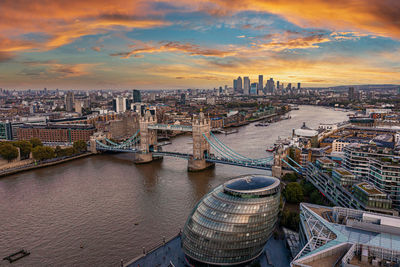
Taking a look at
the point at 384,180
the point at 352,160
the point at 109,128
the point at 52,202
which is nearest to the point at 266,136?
the point at 109,128

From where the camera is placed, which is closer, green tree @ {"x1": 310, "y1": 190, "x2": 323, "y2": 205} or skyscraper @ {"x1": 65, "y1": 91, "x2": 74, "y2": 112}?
green tree @ {"x1": 310, "y1": 190, "x2": 323, "y2": 205}

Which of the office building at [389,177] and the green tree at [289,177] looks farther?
the green tree at [289,177]

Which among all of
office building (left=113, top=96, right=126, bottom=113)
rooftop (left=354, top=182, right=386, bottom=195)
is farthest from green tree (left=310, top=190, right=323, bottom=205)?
office building (left=113, top=96, right=126, bottom=113)

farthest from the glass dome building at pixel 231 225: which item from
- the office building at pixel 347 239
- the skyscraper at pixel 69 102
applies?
the skyscraper at pixel 69 102

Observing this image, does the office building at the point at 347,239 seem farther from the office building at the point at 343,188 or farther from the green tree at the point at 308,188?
the green tree at the point at 308,188

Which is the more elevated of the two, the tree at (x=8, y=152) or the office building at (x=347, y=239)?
the office building at (x=347, y=239)

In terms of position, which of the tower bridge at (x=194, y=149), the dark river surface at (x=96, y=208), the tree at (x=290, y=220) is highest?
the tower bridge at (x=194, y=149)

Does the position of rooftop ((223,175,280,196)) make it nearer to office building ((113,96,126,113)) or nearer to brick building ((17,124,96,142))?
brick building ((17,124,96,142))
